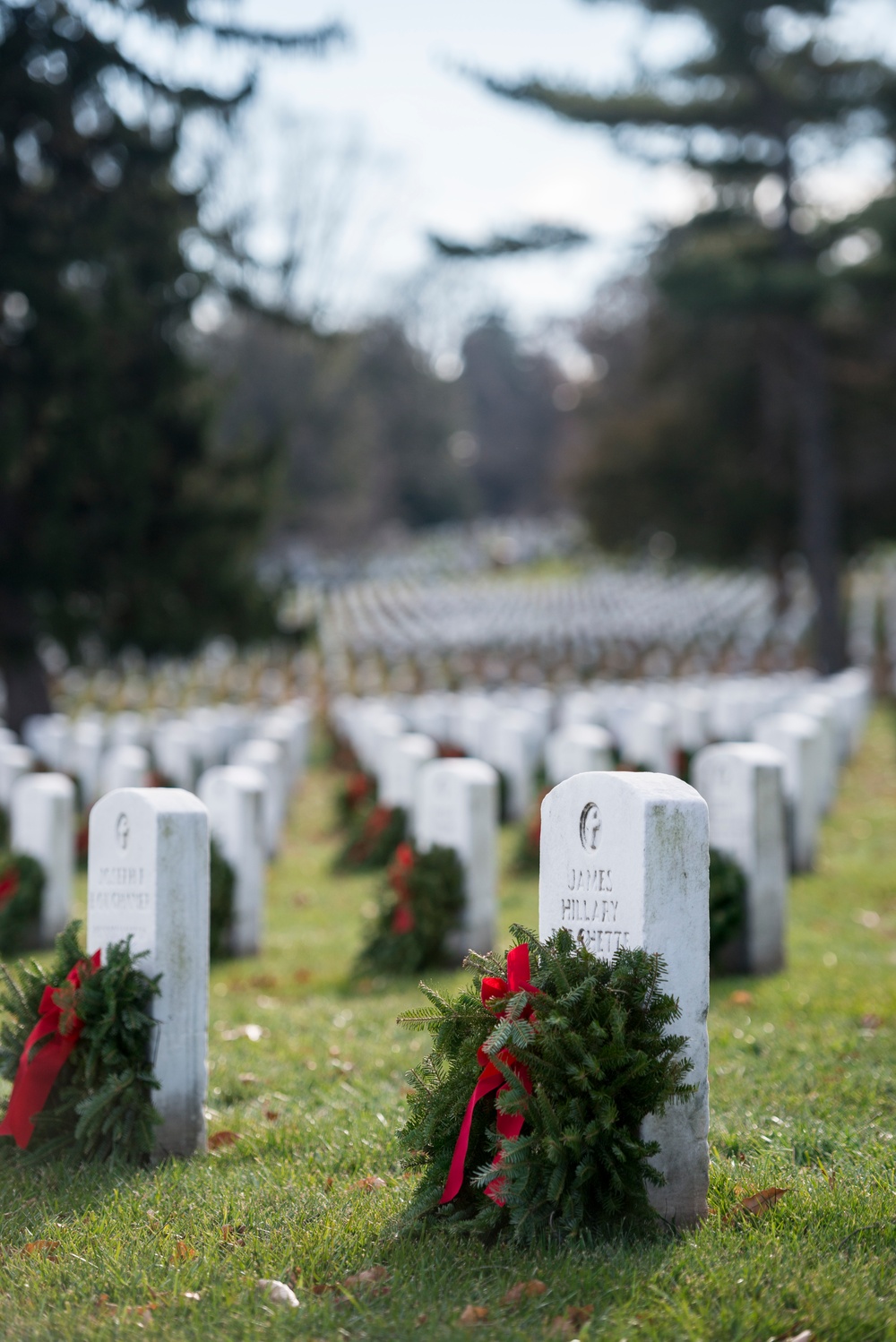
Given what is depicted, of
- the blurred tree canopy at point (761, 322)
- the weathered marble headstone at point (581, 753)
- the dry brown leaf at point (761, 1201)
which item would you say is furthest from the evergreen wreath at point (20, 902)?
the blurred tree canopy at point (761, 322)

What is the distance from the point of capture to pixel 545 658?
2870 centimetres

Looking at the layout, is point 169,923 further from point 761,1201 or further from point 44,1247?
point 761,1201

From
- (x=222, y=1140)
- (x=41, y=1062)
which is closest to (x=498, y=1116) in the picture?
(x=222, y=1140)

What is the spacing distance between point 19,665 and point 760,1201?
14851mm

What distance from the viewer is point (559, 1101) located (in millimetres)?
3818

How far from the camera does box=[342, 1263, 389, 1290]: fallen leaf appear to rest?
3.55 meters

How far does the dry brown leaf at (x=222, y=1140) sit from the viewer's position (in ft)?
16.2

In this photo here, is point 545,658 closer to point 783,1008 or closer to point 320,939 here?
point 320,939

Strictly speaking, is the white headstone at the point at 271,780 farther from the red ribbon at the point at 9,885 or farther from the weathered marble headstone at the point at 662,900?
the weathered marble headstone at the point at 662,900

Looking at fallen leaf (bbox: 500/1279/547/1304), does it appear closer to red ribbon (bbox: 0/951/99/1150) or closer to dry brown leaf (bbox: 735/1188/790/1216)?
dry brown leaf (bbox: 735/1188/790/1216)

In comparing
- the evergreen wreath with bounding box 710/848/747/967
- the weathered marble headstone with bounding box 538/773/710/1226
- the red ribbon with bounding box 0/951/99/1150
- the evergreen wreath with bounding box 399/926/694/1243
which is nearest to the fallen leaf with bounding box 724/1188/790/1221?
the weathered marble headstone with bounding box 538/773/710/1226

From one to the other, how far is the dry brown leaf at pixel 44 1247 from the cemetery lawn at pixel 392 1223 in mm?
16

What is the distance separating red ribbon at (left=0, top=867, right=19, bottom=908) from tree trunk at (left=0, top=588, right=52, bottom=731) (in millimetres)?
8437

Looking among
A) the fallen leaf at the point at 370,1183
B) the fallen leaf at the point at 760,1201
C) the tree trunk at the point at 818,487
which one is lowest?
the fallen leaf at the point at 370,1183
